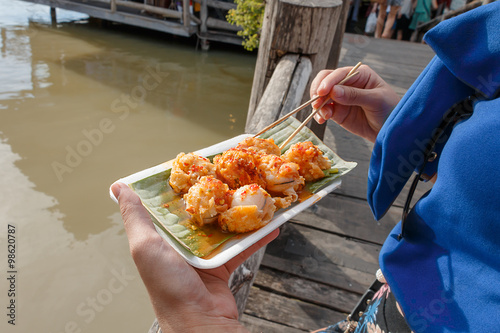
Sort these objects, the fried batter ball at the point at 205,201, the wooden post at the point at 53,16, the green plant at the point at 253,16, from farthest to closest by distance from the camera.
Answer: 1. the wooden post at the point at 53,16
2. the green plant at the point at 253,16
3. the fried batter ball at the point at 205,201

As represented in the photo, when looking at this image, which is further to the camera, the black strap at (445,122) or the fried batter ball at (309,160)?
the fried batter ball at (309,160)

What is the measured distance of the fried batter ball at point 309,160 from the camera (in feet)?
6.39

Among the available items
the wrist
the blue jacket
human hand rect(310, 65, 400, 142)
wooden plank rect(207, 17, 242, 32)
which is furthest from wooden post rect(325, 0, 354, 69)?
wooden plank rect(207, 17, 242, 32)

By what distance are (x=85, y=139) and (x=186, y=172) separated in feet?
16.2

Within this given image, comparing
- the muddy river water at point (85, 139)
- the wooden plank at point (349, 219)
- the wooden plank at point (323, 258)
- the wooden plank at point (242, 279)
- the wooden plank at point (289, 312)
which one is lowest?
the muddy river water at point (85, 139)

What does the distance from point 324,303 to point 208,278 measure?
146 centimetres

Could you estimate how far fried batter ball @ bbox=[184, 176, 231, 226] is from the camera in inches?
61.3

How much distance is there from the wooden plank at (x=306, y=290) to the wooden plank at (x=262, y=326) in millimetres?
249

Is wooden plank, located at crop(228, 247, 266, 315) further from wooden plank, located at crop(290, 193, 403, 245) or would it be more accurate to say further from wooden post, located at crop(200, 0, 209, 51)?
wooden post, located at crop(200, 0, 209, 51)

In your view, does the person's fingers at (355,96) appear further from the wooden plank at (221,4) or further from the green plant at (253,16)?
the wooden plank at (221,4)

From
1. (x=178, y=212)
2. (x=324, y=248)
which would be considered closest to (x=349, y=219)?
(x=324, y=248)

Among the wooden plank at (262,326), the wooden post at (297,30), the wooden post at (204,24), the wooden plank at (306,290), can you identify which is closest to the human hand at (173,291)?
the wooden plank at (262,326)

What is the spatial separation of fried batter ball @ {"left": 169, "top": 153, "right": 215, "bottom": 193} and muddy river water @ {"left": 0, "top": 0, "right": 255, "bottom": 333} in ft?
7.63

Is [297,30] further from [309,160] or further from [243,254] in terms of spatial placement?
[243,254]
